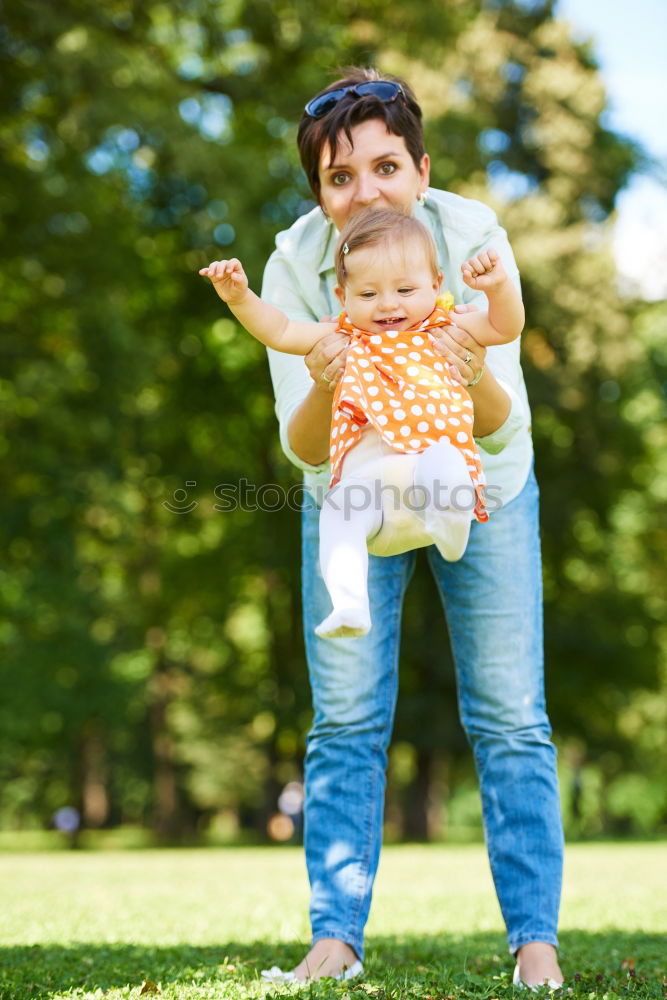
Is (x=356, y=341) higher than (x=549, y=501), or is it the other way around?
(x=549, y=501)

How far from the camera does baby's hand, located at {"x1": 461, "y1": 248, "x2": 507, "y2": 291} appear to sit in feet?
9.45

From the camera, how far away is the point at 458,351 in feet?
9.99

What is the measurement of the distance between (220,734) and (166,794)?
7.52 m

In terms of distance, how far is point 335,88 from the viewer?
3471mm

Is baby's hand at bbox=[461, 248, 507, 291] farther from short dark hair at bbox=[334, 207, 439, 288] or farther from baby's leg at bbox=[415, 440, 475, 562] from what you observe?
baby's leg at bbox=[415, 440, 475, 562]

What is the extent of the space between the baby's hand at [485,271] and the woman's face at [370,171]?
20.0 inches

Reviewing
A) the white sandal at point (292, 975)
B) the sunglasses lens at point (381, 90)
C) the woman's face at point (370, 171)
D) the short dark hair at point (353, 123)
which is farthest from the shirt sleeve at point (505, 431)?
the white sandal at point (292, 975)

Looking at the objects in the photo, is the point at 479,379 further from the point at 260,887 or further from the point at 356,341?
the point at 260,887

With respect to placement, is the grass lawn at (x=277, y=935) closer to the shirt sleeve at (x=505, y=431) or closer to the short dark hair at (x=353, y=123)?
the shirt sleeve at (x=505, y=431)

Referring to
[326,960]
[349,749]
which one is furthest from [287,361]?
[326,960]

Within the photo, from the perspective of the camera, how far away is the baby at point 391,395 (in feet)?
9.23

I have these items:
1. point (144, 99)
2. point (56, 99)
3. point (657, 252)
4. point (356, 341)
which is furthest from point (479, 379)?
point (657, 252)

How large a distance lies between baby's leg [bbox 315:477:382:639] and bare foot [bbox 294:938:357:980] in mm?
973

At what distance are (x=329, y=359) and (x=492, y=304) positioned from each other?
472mm
